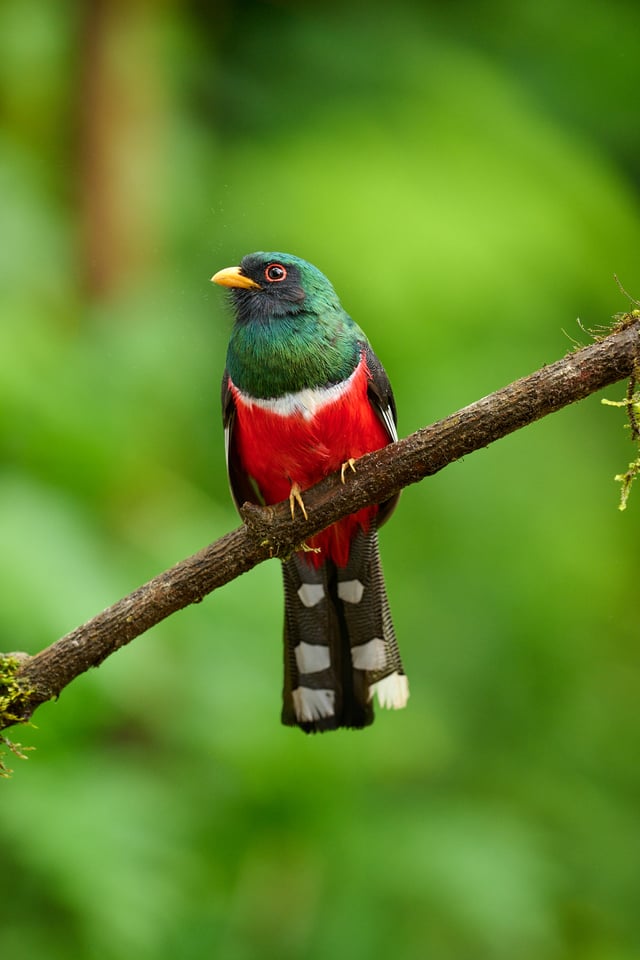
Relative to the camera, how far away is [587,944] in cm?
654

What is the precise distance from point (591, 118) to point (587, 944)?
4.62 m

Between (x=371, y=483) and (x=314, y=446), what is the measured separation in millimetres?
634

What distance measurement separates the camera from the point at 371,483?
3217 millimetres

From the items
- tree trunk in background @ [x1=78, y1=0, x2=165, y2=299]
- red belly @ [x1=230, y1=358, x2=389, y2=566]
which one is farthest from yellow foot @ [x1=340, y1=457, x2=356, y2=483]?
tree trunk in background @ [x1=78, y1=0, x2=165, y2=299]

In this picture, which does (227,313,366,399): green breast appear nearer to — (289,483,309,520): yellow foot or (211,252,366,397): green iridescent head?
(211,252,366,397): green iridescent head

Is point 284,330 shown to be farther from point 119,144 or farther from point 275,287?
point 119,144

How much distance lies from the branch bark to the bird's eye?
3.38ft

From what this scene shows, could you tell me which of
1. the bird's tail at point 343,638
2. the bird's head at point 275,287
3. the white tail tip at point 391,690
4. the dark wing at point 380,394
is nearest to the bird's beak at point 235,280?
the bird's head at point 275,287

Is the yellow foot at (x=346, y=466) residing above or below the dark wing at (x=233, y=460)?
below

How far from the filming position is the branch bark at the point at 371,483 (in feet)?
9.77

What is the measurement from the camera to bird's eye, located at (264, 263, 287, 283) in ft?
13.4

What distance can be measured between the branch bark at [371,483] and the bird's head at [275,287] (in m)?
0.88

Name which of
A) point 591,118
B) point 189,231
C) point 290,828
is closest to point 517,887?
point 290,828

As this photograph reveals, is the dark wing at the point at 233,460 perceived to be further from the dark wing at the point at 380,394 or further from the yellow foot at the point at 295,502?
the yellow foot at the point at 295,502
